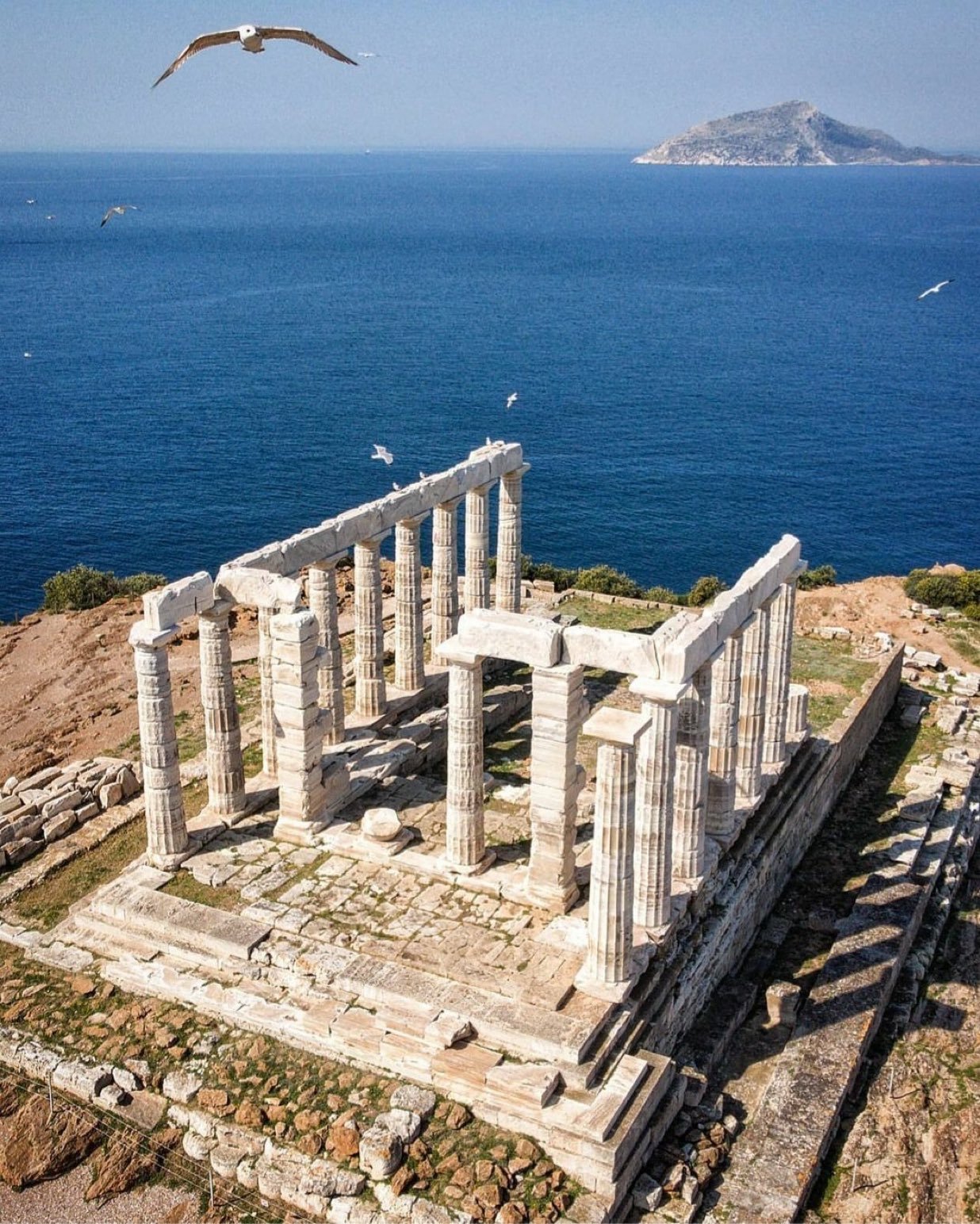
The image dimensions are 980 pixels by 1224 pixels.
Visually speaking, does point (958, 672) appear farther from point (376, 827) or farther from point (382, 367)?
point (382, 367)

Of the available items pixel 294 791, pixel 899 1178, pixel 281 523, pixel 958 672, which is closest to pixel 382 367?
pixel 281 523

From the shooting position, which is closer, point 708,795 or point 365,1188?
point 365,1188

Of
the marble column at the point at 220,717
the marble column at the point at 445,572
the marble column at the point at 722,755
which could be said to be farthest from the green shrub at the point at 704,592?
the marble column at the point at 220,717

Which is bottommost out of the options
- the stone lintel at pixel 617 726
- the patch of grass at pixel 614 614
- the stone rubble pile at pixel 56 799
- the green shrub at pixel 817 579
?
the green shrub at pixel 817 579

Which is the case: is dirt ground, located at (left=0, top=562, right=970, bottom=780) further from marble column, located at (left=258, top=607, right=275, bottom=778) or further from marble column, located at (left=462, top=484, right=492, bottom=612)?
marble column, located at (left=462, top=484, right=492, bottom=612)

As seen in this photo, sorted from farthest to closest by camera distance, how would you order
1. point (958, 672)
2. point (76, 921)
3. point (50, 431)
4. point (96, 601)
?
point (50, 431), point (96, 601), point (958, 672), point (76, 921)

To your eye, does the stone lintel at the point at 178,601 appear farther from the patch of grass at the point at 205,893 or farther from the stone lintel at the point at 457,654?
the patch of grass at the point at 205,893
